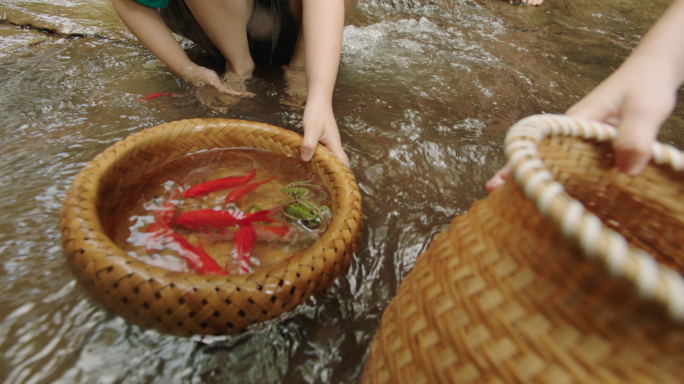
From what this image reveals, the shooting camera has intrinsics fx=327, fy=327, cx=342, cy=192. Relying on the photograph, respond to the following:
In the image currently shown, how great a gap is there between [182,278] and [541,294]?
2.46 ft

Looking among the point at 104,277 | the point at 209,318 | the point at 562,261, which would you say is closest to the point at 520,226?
the point at 562,261

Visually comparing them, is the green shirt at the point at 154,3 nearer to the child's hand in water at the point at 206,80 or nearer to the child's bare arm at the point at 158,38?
the child's bare arm at the point at 158,38

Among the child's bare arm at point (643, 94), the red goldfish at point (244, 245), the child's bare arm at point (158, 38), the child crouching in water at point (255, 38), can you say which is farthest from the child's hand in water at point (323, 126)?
the child's bare arm at point (158, 38)

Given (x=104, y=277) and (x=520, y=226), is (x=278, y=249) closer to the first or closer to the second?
(x=104, y=277)

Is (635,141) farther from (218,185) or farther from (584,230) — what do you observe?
(218,185)

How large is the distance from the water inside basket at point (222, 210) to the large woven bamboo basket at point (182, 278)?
0.38 ft

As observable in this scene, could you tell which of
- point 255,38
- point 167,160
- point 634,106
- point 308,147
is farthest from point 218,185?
point 255,38

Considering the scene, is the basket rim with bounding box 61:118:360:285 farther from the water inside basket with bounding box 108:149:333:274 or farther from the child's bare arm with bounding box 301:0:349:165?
the child's bare arm with bounding box 301:0:349:165

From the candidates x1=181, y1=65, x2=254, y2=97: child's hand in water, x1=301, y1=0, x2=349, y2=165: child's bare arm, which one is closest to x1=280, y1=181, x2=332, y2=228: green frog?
x1=301, y1=0, x2=349, y2=165: child's bare arm

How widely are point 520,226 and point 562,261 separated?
0.07 m

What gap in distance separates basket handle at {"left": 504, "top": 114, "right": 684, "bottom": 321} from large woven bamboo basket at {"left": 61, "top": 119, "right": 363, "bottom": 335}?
0.57m

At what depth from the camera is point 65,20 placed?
2807 mm

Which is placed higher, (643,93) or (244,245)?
(643,93)

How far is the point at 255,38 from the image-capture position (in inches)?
91.3
